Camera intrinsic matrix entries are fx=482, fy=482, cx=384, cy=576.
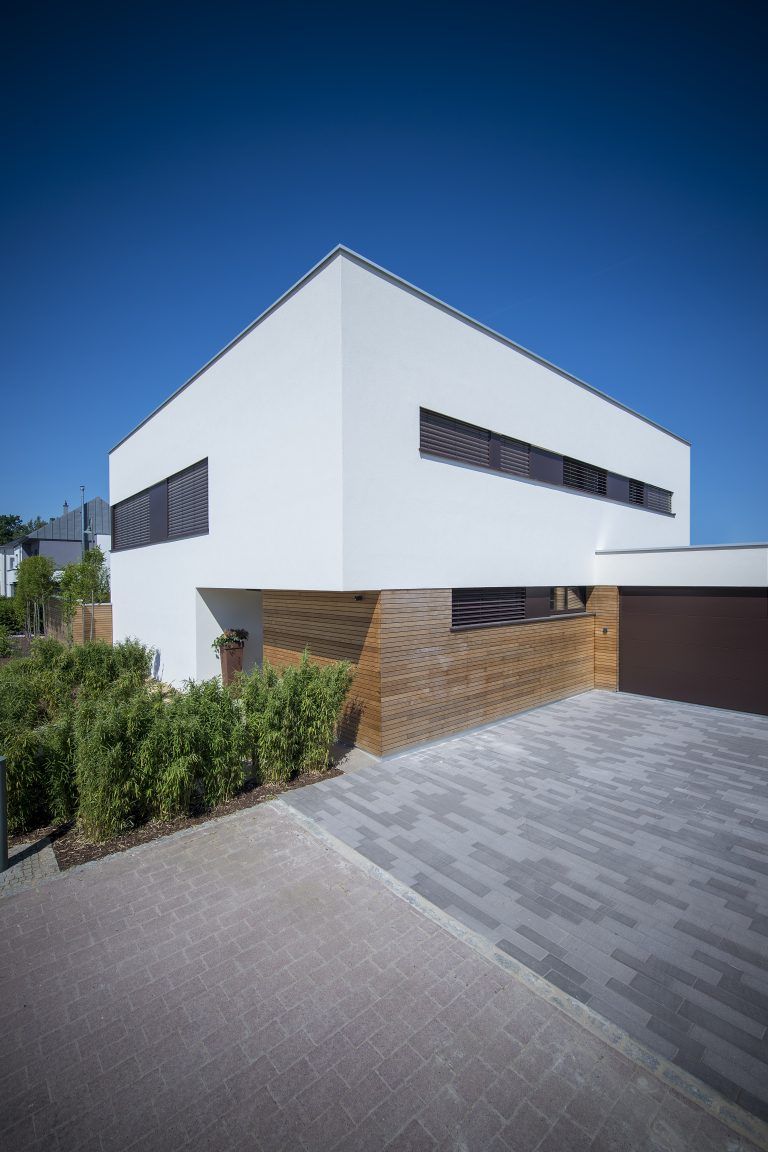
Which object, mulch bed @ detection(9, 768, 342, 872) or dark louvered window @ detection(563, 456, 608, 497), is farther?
dark louvered window @ detection(563, 456, 608, 497)

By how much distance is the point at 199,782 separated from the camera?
18.2 ft

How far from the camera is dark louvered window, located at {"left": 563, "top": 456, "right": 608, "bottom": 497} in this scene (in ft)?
34.6

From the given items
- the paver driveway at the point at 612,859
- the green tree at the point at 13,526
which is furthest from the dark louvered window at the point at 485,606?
the green tree at the point at 13,526

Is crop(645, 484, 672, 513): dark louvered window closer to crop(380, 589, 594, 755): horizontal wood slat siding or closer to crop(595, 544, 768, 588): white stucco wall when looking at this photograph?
crop(595, 544, 768, 588): white stucco wall

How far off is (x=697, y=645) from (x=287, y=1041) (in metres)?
10.3

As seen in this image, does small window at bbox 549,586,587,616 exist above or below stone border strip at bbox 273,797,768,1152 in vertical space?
above

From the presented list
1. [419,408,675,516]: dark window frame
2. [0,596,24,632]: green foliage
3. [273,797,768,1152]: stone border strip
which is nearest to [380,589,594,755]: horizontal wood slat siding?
[419,408,675,516]: dark window frame

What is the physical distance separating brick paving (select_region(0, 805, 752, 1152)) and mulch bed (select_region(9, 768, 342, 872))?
631mm

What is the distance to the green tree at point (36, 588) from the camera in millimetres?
22344

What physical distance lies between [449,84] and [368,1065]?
12.7 m

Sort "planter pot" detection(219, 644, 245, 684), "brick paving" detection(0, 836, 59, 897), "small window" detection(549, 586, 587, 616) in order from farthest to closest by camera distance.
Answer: "planter pot" detection(219, 644, 245, 684) < "small window" detection(549, 586, 587, 616) < "brick paving" detection(0, 836, 59, 897)

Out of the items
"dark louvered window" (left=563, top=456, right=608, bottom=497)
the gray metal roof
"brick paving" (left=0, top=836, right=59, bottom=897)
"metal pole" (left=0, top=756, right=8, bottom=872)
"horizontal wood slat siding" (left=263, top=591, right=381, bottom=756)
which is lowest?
"brick paving" (left=0, top=836, right=59, bottom=897)

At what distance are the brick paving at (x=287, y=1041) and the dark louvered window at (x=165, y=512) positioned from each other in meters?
7.80

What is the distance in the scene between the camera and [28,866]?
4398mm
